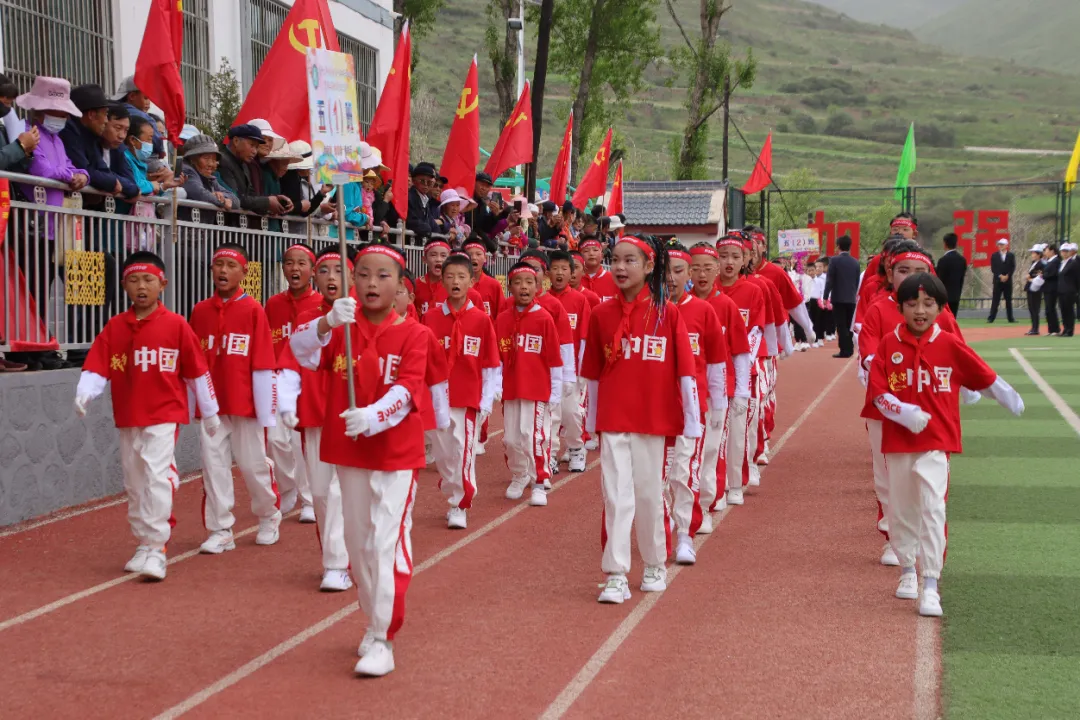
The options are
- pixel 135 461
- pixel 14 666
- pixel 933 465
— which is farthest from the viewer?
pixel 135 461

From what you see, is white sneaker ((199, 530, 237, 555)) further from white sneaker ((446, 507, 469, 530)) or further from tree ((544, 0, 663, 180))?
tree ((544, 0, 663, 180))

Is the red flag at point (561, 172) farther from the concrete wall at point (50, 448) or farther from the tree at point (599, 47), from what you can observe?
the concrete wall at point (50, 448)

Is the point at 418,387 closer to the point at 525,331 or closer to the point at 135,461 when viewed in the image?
the point at 135,461

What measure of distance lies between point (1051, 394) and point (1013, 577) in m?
11.7

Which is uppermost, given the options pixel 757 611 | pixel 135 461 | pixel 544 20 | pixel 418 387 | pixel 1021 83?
pixel 1021 83

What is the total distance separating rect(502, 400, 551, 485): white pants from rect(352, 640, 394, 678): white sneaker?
4905 mm

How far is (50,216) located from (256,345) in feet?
8.05

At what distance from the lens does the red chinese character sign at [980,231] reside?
41.3m

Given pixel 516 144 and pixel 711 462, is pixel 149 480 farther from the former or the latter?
Result: pixel 516 144

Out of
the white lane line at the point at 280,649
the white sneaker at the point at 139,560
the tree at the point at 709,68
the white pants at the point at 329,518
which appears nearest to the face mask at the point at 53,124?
the white sneaker at the point at 139,560

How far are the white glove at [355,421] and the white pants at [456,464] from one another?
3.75 m

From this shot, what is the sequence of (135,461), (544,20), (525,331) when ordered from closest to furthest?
(135,461) < (525,331) < (544,20)

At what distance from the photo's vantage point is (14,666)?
6.28 m

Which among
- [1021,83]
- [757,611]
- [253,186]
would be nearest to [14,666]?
[757,611]
